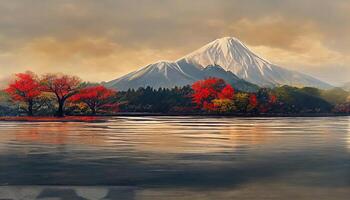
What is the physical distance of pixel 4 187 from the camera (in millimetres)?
9555

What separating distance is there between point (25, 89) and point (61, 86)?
167 inches

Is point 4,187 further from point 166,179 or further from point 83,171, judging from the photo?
point 166,179

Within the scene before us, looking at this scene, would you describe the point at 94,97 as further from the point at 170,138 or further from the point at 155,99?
the point at 170,138

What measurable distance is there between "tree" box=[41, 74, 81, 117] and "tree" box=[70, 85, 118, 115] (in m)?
1.87

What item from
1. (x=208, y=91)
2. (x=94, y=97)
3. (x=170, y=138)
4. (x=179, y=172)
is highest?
(x=208, y=91)

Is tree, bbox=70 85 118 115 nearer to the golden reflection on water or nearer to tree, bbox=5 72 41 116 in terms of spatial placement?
tree, bbox=5 72 41 116

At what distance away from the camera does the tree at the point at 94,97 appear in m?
60.4

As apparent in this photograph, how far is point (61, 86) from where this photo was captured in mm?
57406

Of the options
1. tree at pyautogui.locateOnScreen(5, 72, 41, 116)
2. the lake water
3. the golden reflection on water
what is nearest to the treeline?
tree at pyautogui.locateOnScreen(5, 72, 41, 116)

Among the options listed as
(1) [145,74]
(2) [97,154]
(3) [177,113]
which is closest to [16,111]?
(3) [177,113]

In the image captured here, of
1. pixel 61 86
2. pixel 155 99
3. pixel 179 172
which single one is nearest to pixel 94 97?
pixel 61 86

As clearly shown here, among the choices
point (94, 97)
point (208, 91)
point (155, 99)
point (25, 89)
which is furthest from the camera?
point (155, 99)

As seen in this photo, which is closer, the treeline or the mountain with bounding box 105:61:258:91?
the treeline

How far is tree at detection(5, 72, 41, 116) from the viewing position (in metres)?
56.5
